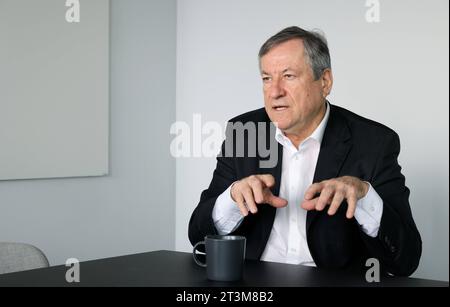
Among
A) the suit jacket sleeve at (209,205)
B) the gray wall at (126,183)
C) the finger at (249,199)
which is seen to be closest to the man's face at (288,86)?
the suit jacket sleeve at (209,205)

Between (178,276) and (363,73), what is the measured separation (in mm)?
1924

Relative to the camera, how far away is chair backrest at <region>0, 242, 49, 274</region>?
172 centimetres

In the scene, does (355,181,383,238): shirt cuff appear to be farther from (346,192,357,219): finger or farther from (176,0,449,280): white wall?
(176,0,449,280): white wall

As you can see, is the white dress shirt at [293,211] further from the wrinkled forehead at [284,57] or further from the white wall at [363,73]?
the white wall at [363,73]

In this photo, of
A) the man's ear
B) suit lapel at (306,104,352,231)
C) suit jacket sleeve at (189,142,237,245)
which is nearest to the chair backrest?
suit jacket sleeve at (189,142,237,245)

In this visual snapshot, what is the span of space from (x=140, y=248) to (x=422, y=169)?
181 centimetres

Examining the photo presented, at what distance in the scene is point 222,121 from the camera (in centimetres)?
367

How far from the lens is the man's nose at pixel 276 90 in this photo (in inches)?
73.5

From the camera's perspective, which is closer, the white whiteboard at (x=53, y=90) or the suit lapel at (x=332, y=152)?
the suit lapel at (x=332, y=152)

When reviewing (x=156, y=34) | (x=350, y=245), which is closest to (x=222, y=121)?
(x=156, y=34)

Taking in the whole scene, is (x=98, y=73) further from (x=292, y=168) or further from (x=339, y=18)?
(x=292, y=168)

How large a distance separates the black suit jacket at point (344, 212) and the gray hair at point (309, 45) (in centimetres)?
19

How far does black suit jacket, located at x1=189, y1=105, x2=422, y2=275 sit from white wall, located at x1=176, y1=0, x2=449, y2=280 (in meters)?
0.82

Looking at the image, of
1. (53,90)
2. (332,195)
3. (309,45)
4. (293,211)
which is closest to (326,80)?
(309,45)
